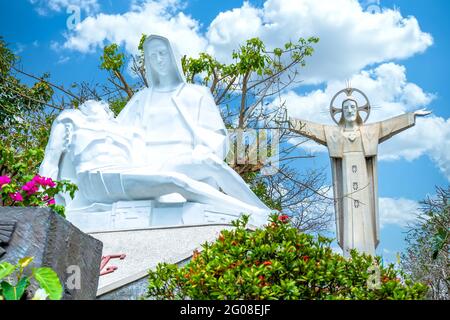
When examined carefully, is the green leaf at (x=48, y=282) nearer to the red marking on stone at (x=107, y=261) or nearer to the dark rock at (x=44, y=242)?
the dark rock at (x=44, y=242)

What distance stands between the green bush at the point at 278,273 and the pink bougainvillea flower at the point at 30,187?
186cm

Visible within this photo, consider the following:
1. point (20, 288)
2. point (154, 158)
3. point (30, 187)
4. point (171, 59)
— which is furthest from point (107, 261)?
point (171, 59)

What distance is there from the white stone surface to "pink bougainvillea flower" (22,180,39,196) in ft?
2.84

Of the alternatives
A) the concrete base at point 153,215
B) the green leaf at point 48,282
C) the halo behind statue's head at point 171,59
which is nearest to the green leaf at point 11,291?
the green leaf at point 48,282

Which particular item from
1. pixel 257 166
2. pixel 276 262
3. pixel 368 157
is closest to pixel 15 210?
pixel 276 262

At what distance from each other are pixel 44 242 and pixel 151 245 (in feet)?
8.22

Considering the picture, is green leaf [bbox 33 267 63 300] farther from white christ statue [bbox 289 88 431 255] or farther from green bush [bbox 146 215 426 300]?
white christ statue [bbox 289 88 431 255]

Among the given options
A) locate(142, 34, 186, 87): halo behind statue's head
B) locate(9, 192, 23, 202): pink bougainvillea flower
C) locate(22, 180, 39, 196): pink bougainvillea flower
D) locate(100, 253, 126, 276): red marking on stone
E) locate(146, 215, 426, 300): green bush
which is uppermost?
locate(142, 34, 186, 87): halo behind statue's head

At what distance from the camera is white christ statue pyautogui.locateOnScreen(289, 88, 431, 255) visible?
9.71 m

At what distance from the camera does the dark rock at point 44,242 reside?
2582 millimetres

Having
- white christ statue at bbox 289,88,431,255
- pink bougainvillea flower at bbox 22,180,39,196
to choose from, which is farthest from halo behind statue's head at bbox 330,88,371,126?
pink bougainvillea flower at bbox 22,180,39,196

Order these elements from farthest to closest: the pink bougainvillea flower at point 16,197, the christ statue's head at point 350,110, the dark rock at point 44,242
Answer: the christ statue's head at point 350,110
the pink bougainvillea flower at point 16,197
the dark rock at point 44,242

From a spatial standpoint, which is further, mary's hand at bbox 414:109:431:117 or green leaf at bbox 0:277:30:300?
mary's hand at bbox 414:109:431:117

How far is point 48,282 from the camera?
2.15 meters
